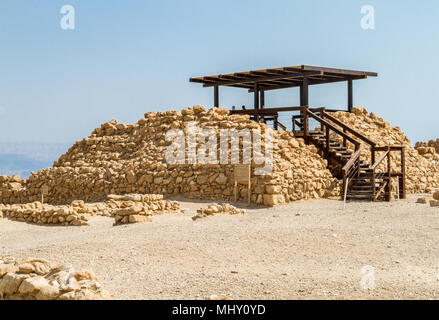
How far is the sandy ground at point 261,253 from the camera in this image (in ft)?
Result: 20.7

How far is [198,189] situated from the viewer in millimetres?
17234

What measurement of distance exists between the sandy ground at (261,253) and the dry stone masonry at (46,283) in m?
0.44

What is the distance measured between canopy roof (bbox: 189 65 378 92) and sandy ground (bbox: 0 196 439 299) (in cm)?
837

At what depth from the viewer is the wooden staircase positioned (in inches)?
643

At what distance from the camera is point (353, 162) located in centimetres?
1678

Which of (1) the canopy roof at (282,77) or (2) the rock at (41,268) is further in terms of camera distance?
(1) the canopy roof at (282,77)

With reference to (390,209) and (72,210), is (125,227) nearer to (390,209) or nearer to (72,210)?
(72,210)

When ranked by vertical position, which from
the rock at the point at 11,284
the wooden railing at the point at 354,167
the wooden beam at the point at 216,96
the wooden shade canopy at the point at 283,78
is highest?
the wooden shade canopy at the point at 283,78

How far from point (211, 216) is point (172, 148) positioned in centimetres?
665

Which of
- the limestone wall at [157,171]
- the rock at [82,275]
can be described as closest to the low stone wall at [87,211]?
the limestone wall at [157,171]

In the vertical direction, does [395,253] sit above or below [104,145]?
below

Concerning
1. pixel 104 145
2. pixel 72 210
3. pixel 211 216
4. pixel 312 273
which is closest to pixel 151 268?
pixel 312 273

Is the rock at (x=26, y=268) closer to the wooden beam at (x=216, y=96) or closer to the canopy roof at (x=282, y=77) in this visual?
the canopy roof at (x=282, y=77)

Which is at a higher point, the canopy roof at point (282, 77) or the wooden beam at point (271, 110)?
the canopy roof at point (282, 77)
